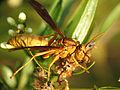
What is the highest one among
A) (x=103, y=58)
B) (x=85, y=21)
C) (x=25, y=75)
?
(x=103, y=58)

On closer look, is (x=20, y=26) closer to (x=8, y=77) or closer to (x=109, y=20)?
(x=8, y=77)

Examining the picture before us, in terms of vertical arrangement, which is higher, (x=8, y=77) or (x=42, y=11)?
(x=42, y=11)

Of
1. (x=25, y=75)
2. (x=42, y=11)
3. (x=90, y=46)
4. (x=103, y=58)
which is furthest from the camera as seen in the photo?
(x=103, y=58)

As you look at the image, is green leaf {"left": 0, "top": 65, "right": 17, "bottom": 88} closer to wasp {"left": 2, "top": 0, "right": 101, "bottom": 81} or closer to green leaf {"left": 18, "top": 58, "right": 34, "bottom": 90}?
green leaf {"left": 18, "top": 58, "right": 34, "bottom": 90}

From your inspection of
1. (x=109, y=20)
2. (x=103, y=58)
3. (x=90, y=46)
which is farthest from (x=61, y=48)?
(x=103, y=58)

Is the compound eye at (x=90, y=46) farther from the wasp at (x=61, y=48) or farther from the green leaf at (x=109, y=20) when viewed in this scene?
the green leaf at (x=109, y=20)

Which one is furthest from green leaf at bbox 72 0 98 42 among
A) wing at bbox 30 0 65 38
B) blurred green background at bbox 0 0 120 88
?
blurred green background at bbox 0 0 120 88
